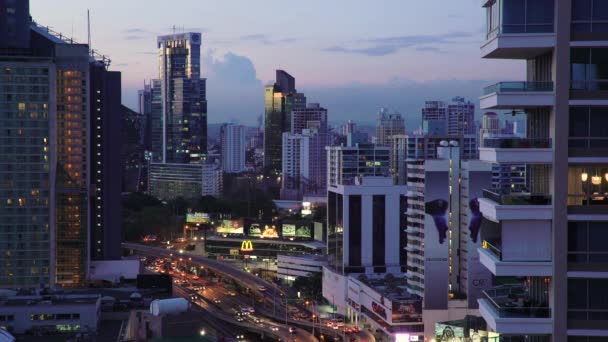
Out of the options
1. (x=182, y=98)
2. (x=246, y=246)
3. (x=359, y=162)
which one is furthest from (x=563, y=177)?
(x=182, y=98)

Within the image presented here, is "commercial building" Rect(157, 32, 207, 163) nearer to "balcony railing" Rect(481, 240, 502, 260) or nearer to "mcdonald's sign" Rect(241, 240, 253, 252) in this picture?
"mcdonald's sign" Rect(241, 240, 253, 252)

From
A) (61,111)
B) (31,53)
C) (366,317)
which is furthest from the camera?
(61,111)

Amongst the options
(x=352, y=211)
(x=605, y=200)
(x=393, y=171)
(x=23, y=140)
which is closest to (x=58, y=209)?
(x=23, y=140)

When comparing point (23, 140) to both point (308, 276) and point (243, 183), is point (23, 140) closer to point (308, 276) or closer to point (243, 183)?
point (308, 276)

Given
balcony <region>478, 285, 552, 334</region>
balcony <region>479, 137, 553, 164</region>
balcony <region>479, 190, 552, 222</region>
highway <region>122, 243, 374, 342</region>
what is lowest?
highway <region>122, 243, 374, 342</region>

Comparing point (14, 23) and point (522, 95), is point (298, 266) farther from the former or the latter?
point (522, 95)

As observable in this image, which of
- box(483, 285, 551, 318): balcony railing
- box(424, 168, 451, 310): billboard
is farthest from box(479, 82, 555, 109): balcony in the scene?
box(424, 168, 451, 310): billboard
